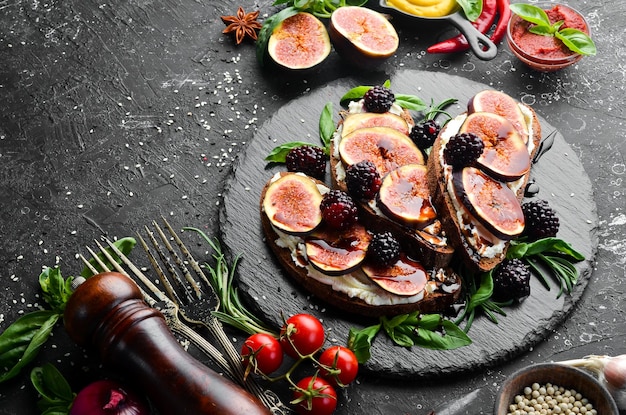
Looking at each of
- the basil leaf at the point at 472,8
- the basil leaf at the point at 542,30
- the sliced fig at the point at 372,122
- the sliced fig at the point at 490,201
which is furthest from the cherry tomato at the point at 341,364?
the basil leaf at the point at 542,30

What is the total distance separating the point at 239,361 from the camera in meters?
4.13

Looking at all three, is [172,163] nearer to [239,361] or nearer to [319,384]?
[239,361]

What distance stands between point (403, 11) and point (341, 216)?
2090 millimetres

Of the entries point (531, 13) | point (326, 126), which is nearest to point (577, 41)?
point (531, 13)

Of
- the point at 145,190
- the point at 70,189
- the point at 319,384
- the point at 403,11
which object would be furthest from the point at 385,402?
the point at 403,11

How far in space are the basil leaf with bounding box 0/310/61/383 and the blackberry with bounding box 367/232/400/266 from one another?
5.76ft

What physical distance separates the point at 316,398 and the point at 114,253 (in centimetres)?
150

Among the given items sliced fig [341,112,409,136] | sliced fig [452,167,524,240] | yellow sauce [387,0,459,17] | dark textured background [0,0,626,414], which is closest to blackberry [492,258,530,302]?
sliced fig [452,167,524,240]

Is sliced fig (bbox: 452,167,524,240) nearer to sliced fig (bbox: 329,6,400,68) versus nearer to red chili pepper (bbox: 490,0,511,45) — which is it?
sliced fig (bbox: 329,6,400,68)

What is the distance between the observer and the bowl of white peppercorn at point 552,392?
13.0ft

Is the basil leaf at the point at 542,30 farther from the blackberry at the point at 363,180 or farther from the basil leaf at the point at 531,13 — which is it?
the blackberry at the point at 363,180

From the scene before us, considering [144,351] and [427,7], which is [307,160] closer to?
[144,351]

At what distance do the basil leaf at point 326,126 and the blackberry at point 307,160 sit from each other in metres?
0.24

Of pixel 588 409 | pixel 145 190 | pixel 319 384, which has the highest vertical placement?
pixel 145 190
